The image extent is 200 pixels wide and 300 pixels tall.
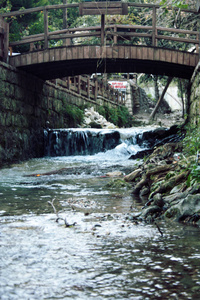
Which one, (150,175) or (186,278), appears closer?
(186,278)

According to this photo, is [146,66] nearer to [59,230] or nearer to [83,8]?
[83,8]

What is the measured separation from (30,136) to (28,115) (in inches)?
28.8

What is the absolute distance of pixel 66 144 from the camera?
48.9ft

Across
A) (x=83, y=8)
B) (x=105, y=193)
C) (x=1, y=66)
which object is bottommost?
(x=105, y=193)

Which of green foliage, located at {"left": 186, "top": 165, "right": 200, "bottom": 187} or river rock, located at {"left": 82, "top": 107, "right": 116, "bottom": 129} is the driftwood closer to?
green foliage, located at {"left": 186, "top": 165, "right": 200, "bottom": 187}

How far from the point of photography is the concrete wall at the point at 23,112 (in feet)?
38.4

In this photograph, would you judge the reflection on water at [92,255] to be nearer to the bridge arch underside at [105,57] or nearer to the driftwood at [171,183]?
the driftwood at [171,183]

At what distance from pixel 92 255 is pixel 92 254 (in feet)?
0.08

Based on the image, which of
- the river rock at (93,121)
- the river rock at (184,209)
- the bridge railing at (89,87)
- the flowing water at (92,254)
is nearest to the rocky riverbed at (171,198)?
the river rock at (184,209)

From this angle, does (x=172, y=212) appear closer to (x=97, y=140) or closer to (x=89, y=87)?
(x=97, y=140)

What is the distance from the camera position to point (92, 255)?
259cm

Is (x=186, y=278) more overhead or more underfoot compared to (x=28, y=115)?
more underfoot

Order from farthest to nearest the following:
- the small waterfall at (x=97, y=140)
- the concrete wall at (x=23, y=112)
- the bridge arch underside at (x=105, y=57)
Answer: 1. the small waterfall at (x=97, y=140)
2. the bridge arch underside at (x=105, y=57)
3. the concrete wall at (x=23, y=112)

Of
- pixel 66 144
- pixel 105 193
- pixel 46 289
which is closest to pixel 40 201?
pixel 105 193
